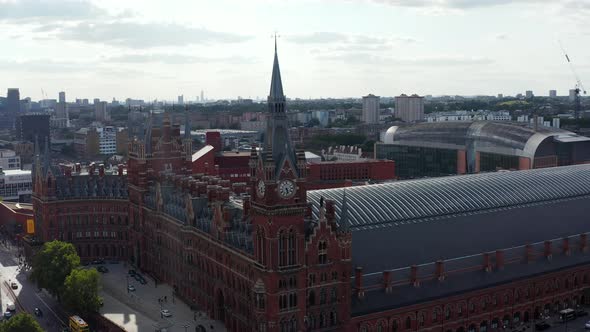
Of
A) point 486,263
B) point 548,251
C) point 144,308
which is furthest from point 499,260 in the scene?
point 144,308

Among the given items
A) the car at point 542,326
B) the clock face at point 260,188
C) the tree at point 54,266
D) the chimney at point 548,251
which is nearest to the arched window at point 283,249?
the clock face at point 260,188

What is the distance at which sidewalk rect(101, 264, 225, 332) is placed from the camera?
11456 cm

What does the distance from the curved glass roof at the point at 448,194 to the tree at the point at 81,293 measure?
42504 millimetres

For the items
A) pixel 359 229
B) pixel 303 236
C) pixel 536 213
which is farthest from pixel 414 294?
pixel 536 213

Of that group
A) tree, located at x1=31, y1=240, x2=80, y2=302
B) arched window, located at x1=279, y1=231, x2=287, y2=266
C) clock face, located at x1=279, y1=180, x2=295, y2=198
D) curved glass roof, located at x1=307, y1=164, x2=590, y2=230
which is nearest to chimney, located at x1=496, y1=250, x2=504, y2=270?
curved glass roof, located at x1=307, y1=164, x2=590, y2=230

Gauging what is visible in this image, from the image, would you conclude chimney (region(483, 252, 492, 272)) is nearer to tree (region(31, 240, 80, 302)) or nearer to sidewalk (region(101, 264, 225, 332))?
sidewalk (region(101, 264, 225, 332))

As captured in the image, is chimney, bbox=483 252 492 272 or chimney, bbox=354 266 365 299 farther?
chimney, bbox=483 252 492 272

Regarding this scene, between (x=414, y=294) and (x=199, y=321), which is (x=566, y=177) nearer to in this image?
(x=414, y=294)

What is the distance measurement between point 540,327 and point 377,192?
36.9 meters

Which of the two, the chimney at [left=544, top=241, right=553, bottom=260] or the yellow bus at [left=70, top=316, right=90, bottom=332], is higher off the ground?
the chimney at [left=544, top=241, right=553, bottom=260]

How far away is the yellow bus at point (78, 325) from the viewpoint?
354 ft

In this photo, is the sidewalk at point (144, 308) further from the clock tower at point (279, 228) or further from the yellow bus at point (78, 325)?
the clock tower at point (279, 228)

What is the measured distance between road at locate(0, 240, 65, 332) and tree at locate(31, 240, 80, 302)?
357 cm

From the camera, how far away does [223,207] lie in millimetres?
110562
